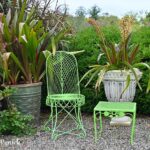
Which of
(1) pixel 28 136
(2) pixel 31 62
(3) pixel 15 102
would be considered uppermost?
(2) pixel 31 62

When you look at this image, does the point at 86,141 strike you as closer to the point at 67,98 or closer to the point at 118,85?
the point at 67,98

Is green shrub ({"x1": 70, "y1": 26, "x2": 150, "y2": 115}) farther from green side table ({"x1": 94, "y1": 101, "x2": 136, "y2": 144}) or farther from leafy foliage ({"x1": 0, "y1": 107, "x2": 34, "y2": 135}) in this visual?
leafy foliage ({"x1": 0, "y1": 107, "x2": 34, "y2": 135})

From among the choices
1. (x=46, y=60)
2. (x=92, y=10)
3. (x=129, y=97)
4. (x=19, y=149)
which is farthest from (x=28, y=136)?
(x=92, y=10)

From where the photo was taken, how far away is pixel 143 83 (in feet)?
18.2

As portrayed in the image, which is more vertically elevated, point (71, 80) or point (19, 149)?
point (71, 80)

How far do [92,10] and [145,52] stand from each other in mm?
7754

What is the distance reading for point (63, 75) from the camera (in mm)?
5523

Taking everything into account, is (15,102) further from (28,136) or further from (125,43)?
(125,43)

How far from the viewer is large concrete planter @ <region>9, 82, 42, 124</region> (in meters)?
5.07

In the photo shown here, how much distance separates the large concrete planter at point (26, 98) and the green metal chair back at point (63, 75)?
226 millimetres

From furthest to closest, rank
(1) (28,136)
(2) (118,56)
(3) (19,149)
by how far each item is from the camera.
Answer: (2) (118,56)
(1) (28,136)
(3) (19,149)

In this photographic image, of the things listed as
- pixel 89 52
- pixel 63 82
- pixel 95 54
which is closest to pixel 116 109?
pixel 63 82

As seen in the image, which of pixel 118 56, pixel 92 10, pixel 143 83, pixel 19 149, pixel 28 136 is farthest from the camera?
pixel 92 10

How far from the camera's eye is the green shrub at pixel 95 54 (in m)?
5.59
